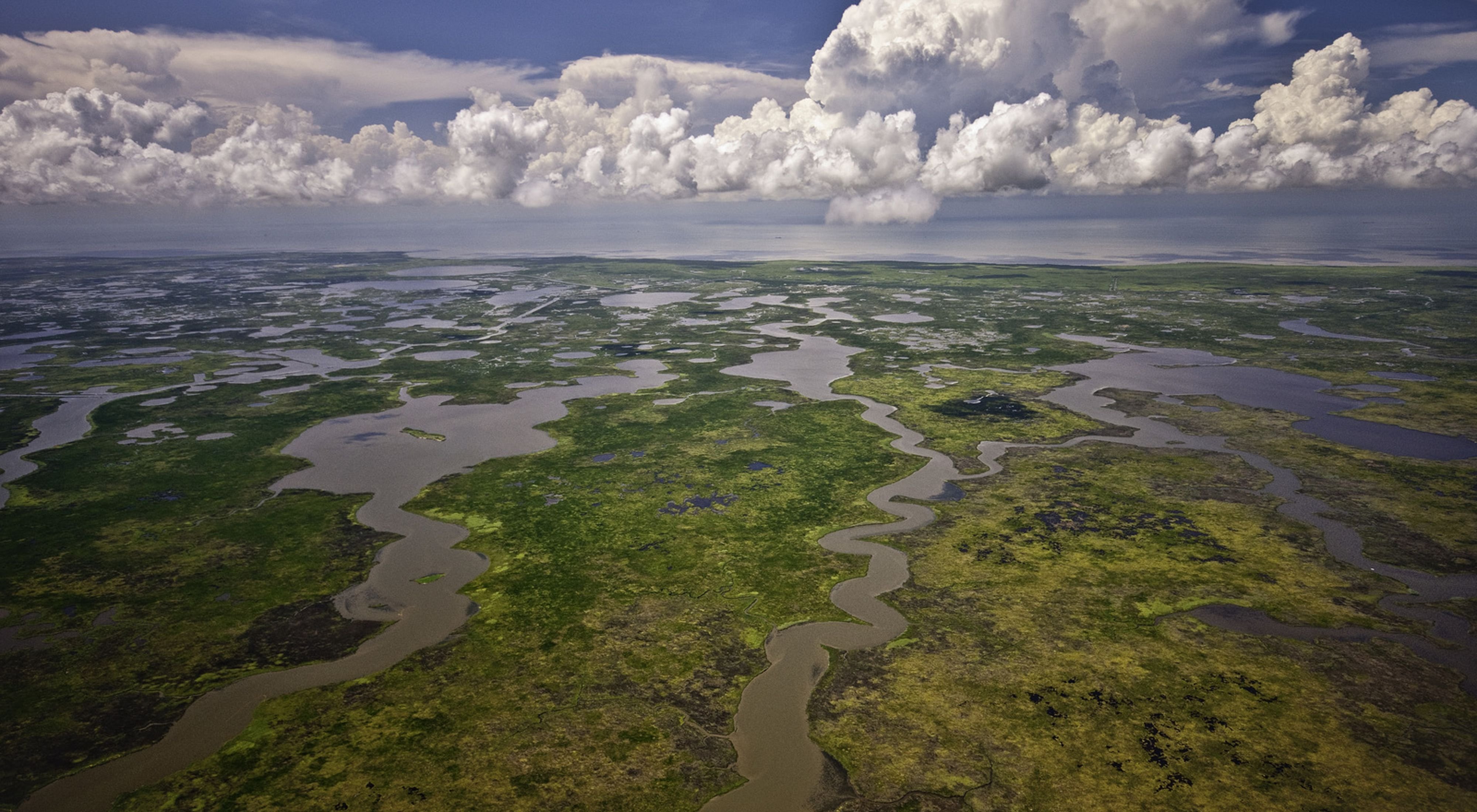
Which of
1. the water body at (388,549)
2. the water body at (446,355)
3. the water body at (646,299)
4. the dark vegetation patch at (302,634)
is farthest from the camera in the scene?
the water body at (646,299)

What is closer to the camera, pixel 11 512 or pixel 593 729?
pixel 593 729

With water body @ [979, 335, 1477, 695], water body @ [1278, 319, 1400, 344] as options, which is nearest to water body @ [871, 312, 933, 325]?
water body @ [979, 335, 1477, 695]

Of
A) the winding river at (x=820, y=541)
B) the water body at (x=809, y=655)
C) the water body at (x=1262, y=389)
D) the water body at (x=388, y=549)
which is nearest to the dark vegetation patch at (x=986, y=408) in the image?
the winding river at (x=820, y=541)

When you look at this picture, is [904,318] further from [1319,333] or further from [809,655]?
[809,655]

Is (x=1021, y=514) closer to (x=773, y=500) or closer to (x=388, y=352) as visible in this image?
Result: (x=773, y=500)

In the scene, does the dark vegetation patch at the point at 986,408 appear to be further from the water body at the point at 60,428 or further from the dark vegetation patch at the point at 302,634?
the water body at the point at 60,428

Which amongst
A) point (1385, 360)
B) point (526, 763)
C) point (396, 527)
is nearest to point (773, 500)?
point (396, 527)
